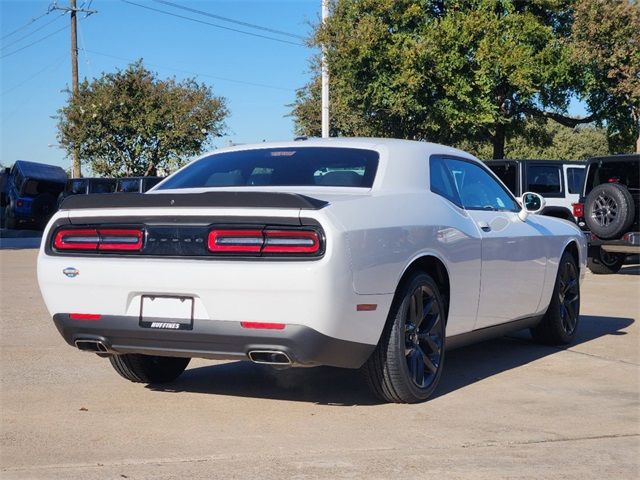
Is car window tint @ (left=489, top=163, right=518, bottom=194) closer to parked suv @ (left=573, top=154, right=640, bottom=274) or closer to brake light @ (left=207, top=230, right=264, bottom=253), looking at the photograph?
parked suv @ (left=573, top=154, right=640, bottom=274)

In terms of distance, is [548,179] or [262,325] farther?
[548,179]

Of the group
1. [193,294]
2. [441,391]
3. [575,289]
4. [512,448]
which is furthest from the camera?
[575,289]

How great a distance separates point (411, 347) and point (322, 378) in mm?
1074

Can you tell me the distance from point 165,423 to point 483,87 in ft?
67.6

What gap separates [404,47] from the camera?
2459cm

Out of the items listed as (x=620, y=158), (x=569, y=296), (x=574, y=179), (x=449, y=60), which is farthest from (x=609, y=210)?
(x=449, y=60)

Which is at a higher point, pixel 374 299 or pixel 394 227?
pixel 394 227

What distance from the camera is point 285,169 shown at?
6.16 meters

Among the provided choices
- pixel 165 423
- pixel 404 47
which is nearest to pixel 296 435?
pixel 165 423

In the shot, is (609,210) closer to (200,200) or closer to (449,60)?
(200,200)

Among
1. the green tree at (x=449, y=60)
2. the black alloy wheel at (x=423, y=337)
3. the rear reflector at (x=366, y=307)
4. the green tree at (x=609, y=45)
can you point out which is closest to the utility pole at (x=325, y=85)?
the green tree at (x=449, y=60)

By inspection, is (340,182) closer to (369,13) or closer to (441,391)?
(441,391)

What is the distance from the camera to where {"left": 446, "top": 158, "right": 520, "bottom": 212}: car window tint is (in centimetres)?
674

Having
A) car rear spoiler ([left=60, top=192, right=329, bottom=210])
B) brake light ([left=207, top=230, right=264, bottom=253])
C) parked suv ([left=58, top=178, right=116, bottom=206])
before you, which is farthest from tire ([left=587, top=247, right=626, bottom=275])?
parked suv ([left=58, top=178, right=116, bottom=206])
